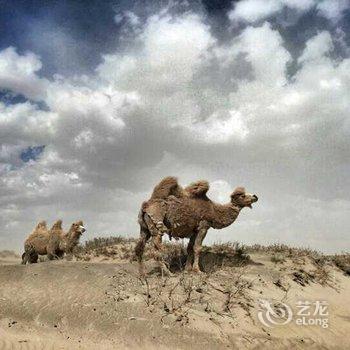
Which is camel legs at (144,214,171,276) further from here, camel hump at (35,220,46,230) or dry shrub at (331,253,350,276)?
camel hump at (35,220,46,230)

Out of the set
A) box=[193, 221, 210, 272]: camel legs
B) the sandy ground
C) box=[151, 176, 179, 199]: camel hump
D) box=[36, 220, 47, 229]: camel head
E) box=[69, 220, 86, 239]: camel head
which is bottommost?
the sandy ground

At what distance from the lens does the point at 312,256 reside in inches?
728

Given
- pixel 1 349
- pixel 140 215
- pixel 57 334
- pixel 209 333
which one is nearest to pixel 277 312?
pixel 209 333

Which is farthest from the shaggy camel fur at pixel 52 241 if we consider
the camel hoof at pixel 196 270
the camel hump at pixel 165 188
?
the camel hoof at pixel 196 270

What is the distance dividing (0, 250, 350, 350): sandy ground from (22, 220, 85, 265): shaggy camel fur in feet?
22.9

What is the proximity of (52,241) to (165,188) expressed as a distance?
873cm

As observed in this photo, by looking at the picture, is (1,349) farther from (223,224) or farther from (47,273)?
(223,224)

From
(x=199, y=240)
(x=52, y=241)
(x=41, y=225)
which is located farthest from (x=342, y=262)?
(x=41, y=225)

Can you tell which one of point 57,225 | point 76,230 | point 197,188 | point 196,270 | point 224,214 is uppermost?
point 197,188

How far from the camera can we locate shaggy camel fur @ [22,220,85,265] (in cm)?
2027

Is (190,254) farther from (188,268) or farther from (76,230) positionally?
(76,230)

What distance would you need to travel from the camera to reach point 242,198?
15.5 m

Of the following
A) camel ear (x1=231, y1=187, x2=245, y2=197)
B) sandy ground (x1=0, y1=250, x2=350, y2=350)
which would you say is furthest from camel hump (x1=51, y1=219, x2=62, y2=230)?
camel ear (x1=231, y1=187, x2=245, y2=197)

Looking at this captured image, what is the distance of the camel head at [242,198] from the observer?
51.0ft
